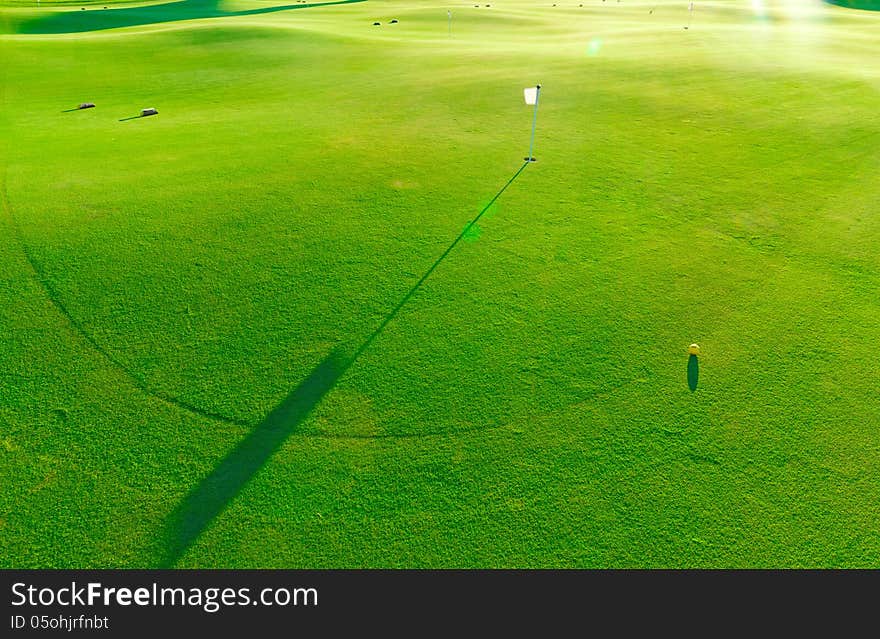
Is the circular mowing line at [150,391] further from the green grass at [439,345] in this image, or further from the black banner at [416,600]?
the black banner at [416,600]

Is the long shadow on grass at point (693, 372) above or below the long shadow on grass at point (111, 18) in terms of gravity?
below

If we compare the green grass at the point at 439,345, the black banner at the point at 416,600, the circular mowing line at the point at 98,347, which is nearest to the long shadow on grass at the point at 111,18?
the green grass at the point at 439,345

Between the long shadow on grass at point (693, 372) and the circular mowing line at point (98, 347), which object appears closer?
the circular mowing line at point (98, 347)

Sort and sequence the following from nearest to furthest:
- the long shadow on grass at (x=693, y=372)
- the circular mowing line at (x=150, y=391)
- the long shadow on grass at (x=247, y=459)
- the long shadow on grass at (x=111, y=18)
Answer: the long shadow on grass at (x=247, y=459), the circular mowing line at (x=150, y=391), the long shadow on grass at (x=693, y=372), the long shadow on grass at (x=111, y=18)

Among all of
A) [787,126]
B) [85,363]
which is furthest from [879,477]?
[787,126]

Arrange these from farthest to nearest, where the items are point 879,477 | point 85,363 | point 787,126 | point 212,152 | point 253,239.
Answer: point 787,126
point 212,152
point 253,239
point 85,363
point 879,477

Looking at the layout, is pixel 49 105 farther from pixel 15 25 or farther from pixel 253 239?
pixel 15 25

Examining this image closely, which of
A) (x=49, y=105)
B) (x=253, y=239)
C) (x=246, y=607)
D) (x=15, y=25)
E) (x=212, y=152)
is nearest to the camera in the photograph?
(x=246, y=607)
